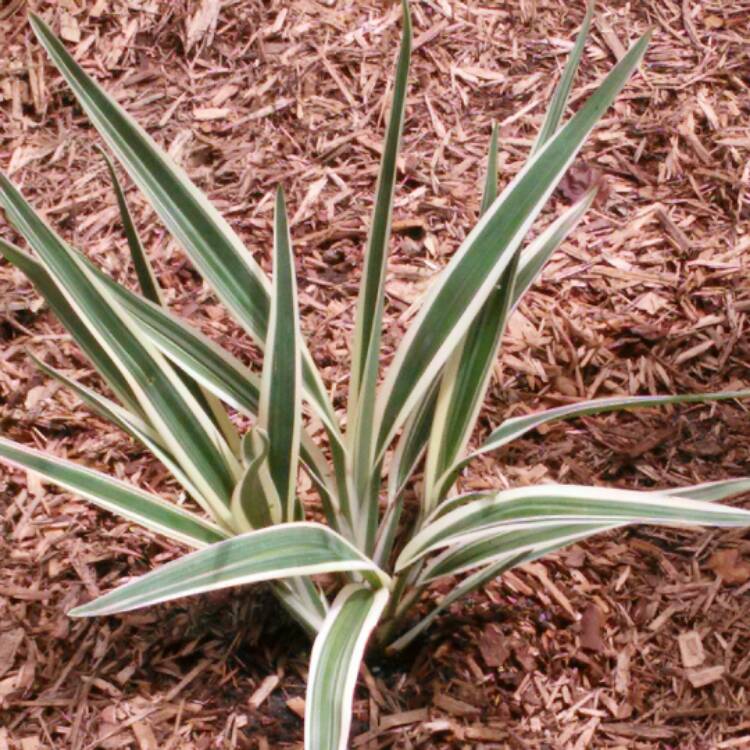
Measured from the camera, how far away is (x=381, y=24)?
2.30 meters

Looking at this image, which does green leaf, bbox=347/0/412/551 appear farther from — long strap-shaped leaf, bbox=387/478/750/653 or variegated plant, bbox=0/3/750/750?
long strap-shaped leaf, bbox=387/478/750/653

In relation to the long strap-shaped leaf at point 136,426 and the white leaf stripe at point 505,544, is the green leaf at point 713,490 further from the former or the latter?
the long strap-shaped leaf at point 136,426

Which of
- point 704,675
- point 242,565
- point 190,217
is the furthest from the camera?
point 704,675

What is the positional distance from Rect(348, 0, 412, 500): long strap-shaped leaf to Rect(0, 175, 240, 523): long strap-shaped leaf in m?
0.15

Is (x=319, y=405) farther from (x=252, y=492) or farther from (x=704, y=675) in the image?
(x=704, y=675)

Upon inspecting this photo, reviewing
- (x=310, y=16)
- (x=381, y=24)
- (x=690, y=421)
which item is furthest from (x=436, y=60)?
(x=690, y=421)

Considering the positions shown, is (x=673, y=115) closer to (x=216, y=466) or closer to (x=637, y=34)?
(x=637, y=34)

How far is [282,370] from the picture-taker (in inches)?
46.7

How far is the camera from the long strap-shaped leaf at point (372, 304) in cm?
121

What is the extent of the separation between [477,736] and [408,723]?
0.09m

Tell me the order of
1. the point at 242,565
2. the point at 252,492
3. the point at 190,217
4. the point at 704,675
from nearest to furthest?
1. the point at 242,565
2. the point at 252,492
3. the point at 190,217
4. the point at 704,675

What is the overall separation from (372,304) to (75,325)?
0.35 meters

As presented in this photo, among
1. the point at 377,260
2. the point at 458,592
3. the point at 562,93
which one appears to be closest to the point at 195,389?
the point at 377,260

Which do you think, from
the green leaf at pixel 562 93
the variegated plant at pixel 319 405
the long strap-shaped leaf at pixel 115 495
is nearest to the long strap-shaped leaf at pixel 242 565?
the variegated plant at pixel 319 405
